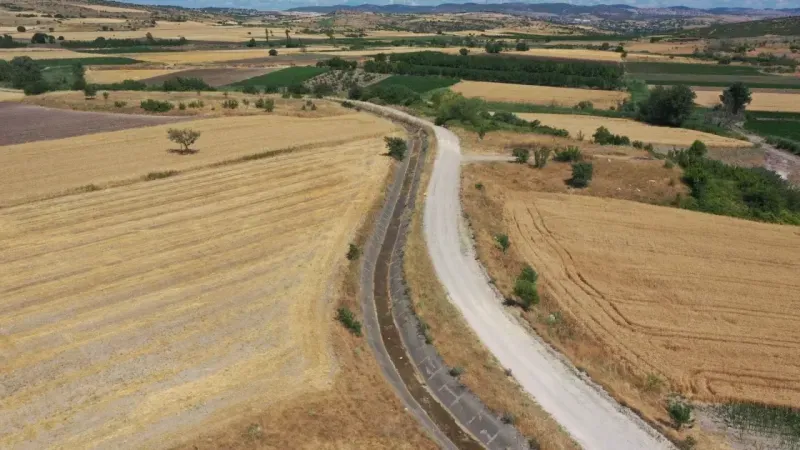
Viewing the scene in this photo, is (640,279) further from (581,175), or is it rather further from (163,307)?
(163,307)

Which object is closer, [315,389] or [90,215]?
[315,389]

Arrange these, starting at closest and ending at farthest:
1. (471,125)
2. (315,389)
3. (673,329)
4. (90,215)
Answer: (315,389), (673,329), (90,215), (471,125)

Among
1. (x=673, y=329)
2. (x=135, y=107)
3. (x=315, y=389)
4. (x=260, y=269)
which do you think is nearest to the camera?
(x=315, y=389)

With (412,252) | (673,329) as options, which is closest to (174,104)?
(412,252)

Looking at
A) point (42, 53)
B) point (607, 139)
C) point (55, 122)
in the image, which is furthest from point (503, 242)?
point (42, 53)

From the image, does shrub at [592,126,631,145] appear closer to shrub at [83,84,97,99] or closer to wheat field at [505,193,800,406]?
wheat field at [505,193,800,406]

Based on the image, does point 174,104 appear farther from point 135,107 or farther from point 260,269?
point 260,269

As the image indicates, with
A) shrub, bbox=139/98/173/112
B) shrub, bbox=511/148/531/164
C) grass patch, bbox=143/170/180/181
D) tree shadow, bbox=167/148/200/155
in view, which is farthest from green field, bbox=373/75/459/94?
grass patch, bbox=143/170/180/181
